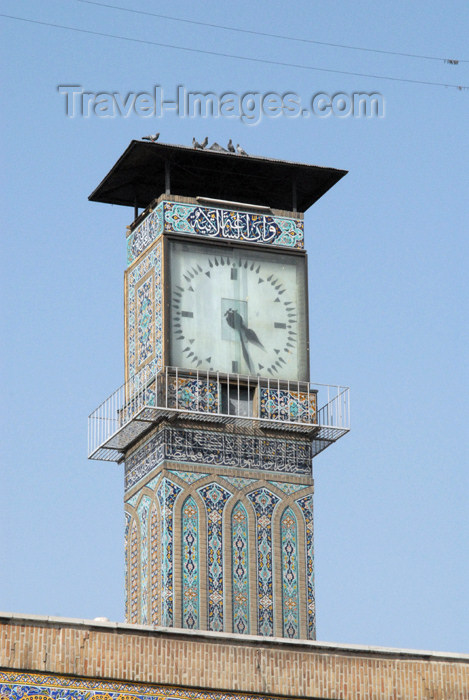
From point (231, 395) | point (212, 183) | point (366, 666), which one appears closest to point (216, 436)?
point (231, 395)

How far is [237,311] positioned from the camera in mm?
25203

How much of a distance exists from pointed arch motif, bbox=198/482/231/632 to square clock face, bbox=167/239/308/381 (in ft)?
5.41

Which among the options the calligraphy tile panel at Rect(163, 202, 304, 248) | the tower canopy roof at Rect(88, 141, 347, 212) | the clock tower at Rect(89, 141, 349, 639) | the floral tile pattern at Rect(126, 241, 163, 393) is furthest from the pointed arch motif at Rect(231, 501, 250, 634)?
the tower canopy roof at Rect(88, 141, 347, 212)

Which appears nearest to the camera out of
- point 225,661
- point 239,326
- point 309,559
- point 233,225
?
point 225,661

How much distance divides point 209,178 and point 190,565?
553 cm

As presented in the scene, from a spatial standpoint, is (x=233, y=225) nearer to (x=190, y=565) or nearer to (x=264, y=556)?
(x=264, y=556)

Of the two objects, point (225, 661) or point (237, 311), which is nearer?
point (225, 661)

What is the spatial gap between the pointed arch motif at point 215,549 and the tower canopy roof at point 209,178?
13.4 feet

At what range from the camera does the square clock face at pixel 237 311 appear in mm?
24891

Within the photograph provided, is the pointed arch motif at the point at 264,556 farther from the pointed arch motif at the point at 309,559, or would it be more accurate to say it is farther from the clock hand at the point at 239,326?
the clock hand at the point at 239,326

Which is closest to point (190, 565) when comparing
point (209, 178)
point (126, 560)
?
point (126, 560)

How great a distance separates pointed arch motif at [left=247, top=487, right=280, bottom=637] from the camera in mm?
23562

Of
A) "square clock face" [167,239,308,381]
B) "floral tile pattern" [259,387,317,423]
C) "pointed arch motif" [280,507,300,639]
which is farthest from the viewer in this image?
"square clock face" [167,239,308,381]

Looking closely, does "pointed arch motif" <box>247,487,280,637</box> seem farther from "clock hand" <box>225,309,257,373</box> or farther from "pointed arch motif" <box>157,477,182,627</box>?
"clock hand" <box>225,309,257,373</box>
